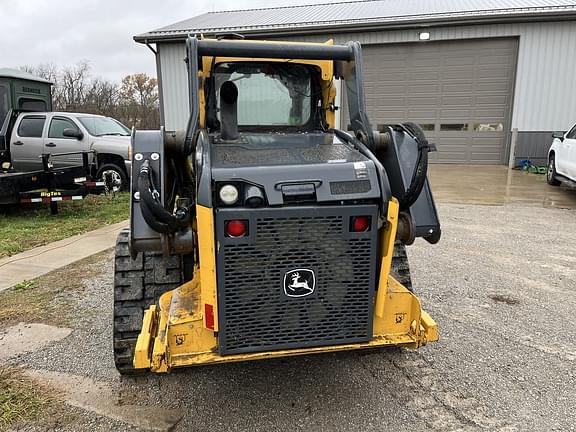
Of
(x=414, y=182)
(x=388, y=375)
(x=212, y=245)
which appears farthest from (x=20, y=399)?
(x=414, y=182)

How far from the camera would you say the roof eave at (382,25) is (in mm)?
14055

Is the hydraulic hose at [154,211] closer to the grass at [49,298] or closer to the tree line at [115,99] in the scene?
the grass at [49,298]

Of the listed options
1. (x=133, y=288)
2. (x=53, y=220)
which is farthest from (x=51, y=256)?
(x=133, y=288)

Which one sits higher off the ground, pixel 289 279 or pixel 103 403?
pixel 289 279

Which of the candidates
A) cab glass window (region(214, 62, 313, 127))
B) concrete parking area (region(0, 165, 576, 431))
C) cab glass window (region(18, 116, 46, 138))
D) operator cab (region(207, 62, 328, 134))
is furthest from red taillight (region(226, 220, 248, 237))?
cab glass window (region(18, 116, 46, 138))

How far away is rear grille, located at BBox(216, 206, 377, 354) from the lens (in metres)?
2.41

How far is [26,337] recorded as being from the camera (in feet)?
12.4

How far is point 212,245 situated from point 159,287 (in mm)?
1061

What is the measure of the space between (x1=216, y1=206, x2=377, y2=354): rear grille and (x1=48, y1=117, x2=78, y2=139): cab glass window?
950cm

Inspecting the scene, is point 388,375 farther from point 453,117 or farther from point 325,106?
point 453,117

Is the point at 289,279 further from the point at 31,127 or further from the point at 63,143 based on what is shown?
the point at 31,127

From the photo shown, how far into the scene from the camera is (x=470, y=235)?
23.5ft

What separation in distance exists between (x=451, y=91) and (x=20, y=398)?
15.1 m

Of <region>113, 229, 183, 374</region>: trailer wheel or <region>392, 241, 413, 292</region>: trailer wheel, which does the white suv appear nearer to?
<region>392, 241, 413, 292</region>: trailer wheel
